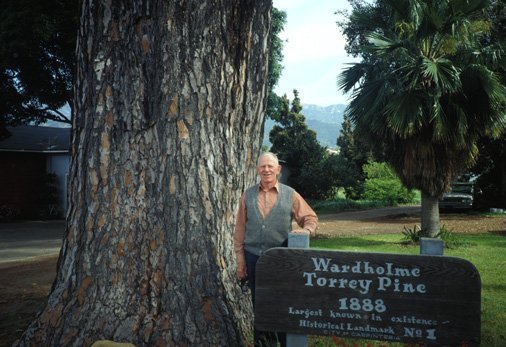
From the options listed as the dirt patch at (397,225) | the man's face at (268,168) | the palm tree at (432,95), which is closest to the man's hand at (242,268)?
the man's face at (268,168)

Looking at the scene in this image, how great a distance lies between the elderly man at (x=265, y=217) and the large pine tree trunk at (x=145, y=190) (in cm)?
31

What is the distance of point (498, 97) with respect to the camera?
31.2 feet

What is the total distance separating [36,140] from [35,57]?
9557 mm

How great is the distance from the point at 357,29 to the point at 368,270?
21108 millimetres

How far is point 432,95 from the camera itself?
10023 millimetres

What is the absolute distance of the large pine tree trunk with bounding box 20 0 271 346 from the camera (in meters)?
3.38

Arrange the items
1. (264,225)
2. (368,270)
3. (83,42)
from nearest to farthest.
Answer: (368,270) → (264,225) → (83,42)

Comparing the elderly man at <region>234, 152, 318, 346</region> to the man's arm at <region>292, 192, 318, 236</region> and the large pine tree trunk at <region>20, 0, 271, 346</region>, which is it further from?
the large pine tree trunk at <region>20, 0, 271, 346</region>

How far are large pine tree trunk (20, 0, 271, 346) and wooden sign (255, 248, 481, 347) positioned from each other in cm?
82

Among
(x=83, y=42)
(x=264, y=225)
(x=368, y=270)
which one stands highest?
(x=83, y=42)

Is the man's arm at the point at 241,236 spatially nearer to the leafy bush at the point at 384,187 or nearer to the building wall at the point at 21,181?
the building wall at the point at 21,181

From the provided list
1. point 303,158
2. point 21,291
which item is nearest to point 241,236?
point 21,291

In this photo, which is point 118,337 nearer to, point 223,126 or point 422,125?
point 223,126

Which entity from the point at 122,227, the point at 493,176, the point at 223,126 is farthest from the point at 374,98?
the point at 493,176
